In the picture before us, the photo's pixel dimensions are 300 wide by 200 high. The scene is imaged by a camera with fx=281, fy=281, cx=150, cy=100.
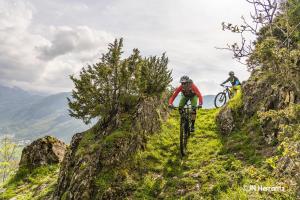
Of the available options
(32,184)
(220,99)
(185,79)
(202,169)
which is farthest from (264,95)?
(32,184)

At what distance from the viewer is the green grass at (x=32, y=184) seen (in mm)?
14522

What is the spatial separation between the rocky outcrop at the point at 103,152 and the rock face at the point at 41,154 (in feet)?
18.1

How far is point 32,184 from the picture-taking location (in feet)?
55.1

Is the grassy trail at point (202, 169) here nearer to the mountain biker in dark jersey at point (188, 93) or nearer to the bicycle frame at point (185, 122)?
the bicycle frame at point (185, 122)

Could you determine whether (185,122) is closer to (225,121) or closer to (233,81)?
(225,121)

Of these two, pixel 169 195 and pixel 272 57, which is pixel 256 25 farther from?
pixel 169 195

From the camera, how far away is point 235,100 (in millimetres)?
17562

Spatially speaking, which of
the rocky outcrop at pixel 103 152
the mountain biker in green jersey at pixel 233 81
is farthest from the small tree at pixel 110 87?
the mountain biker in green jersey at pixel 233 81

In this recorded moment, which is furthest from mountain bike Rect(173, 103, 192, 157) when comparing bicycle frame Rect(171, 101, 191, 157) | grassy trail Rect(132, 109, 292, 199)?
grassy trail Rect(132, 109, 292, 199)

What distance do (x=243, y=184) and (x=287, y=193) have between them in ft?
5.24

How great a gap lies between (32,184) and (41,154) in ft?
8.02

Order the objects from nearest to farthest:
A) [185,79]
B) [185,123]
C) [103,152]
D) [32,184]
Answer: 1. [103,152]
2. [185,123]
3. [185,79]
4. [32,184]

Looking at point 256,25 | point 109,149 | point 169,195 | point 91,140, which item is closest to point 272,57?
point 256,25

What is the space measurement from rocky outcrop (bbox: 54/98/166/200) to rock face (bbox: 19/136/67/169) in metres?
5.52
